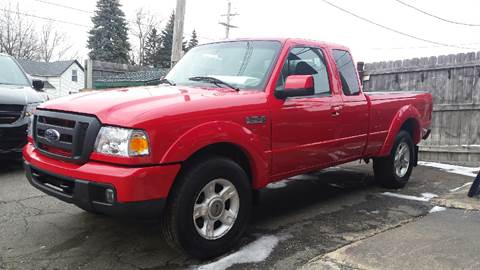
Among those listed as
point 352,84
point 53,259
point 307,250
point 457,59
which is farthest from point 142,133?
point 457,59

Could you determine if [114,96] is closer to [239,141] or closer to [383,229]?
[239,141]

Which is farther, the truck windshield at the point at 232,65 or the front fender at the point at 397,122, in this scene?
the front fender at the point at 397,122

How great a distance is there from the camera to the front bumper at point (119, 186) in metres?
3.31

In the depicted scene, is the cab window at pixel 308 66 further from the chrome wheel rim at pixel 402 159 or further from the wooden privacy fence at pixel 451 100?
the wooden privacy fence at pixel 451 100

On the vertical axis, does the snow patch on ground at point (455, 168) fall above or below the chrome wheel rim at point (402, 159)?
below

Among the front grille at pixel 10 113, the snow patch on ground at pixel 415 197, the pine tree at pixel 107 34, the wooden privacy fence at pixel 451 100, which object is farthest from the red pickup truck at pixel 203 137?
the pine tree at pixel 107 34

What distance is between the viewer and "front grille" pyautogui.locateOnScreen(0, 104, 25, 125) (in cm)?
681

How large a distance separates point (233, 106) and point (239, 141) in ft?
1.01

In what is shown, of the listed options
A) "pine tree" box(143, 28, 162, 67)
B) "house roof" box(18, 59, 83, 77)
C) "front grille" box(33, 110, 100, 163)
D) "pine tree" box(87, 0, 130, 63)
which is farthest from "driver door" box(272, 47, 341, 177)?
"pine tree" box(143, 28, 162, 67)

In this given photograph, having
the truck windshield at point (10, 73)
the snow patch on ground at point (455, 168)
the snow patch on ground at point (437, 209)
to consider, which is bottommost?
the snow patch on ground at point (437, 209)

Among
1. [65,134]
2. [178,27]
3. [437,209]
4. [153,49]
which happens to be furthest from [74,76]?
[65,134]

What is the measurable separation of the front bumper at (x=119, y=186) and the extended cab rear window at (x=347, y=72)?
2853mm

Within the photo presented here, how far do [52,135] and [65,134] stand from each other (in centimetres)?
18

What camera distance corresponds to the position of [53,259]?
383 centimetres
